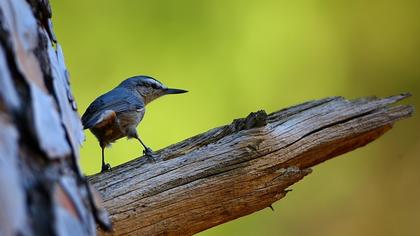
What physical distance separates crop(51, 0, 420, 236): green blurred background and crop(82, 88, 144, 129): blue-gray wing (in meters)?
0.34

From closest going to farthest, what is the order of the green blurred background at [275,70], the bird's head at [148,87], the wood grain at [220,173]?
the wood grain at [220,173]
the bird's head at [148,87]
the green blurred background at [275,70]

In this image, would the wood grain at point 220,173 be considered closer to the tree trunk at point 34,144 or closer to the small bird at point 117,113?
the small bird at point 117,113

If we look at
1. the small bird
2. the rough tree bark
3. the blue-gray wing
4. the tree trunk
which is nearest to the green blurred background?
the small bird

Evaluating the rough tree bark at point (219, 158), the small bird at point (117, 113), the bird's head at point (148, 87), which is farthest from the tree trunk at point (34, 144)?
the bird's head at point (148, 87)

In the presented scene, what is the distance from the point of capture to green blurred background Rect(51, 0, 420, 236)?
3.22m

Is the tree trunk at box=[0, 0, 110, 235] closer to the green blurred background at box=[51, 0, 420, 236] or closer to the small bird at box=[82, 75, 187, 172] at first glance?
the small bird at box=[82, 75, 187, 172]

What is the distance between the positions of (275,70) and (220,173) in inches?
71.4

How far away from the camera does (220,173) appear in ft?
5.47

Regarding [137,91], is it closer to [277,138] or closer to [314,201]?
[314,201]

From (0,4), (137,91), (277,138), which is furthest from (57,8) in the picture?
(0,4)

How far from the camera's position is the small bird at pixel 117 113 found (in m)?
2.40

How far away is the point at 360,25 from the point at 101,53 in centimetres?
129

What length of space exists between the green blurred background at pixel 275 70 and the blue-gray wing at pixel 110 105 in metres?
0.34

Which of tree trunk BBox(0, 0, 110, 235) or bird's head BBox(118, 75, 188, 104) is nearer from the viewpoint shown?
tree trunk BBox(0, 0, 110, 235)
